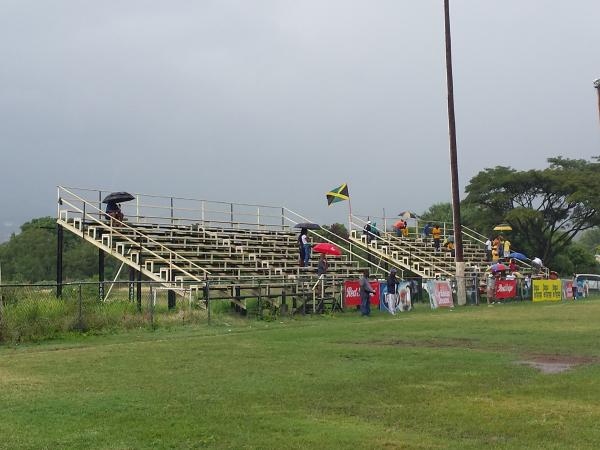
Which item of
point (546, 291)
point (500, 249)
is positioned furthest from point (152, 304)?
point (500, 249)

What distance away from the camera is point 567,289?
4094cm

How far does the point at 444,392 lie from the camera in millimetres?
10930

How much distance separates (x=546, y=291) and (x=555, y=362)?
1031 inches

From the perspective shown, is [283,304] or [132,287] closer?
[283,304]

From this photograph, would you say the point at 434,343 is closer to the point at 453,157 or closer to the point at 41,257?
the point at 453,157

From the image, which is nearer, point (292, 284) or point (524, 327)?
point (524, 327)

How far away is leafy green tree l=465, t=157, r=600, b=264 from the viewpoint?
182 feet

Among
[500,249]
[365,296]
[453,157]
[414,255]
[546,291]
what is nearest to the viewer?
[365,296]

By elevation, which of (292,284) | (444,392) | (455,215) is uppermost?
(455,215)

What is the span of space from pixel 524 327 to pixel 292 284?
9.23 m

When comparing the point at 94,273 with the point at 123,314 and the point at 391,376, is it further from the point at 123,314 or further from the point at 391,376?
the point at 391,376

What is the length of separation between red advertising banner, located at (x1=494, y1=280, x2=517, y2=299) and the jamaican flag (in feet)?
35.7

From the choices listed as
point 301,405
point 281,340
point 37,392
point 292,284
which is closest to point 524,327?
point 281,340

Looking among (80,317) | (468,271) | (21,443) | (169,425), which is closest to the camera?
(21,443)
